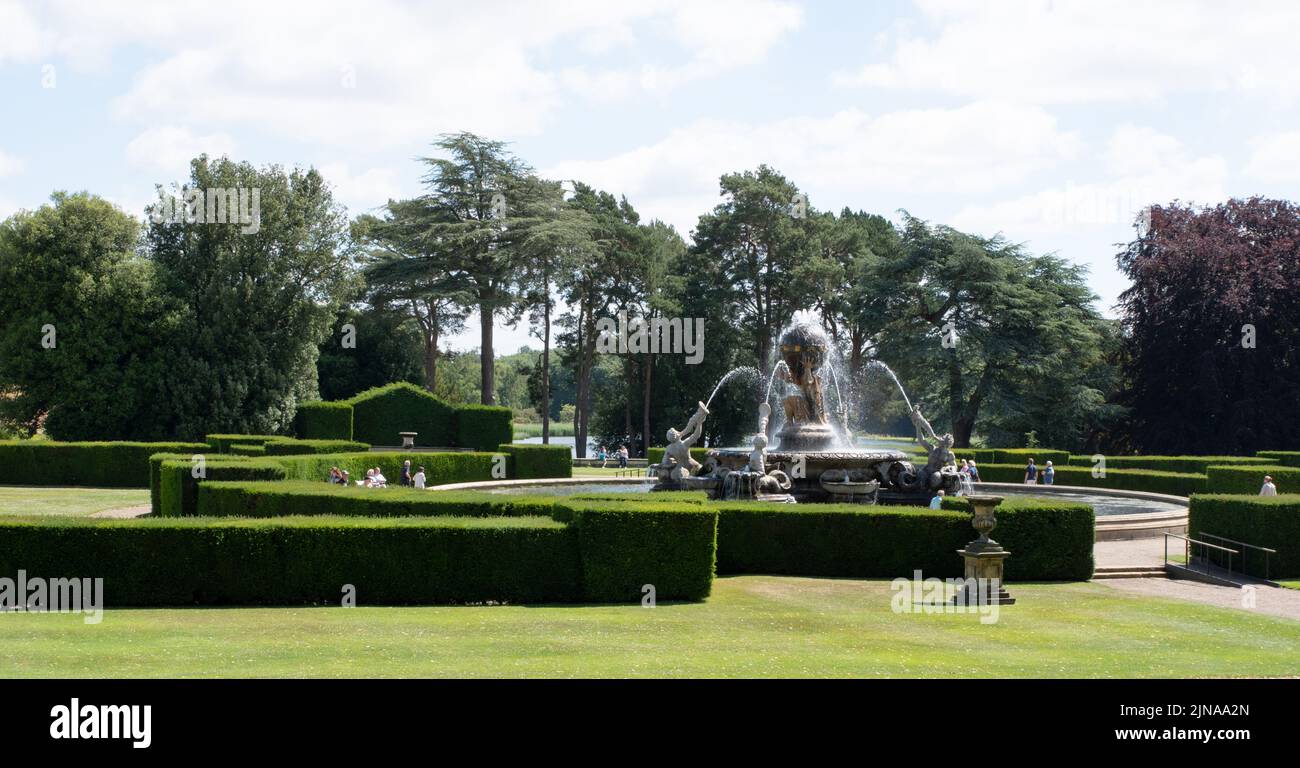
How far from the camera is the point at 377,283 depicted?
59188 millimetres

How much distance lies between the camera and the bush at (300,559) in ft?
50.5

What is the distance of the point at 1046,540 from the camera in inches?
757

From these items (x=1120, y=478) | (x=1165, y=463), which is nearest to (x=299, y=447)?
(x=1120, y=478)

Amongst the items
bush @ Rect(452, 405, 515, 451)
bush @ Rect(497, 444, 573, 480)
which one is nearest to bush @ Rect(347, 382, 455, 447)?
A: bush @ Rect(452, 405, 515, 451)

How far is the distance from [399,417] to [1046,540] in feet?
133

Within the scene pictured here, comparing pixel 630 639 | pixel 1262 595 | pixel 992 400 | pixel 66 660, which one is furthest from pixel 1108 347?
pixel 66 660

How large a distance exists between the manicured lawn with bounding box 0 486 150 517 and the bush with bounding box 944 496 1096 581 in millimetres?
23217

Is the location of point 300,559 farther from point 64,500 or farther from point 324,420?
point 324,420

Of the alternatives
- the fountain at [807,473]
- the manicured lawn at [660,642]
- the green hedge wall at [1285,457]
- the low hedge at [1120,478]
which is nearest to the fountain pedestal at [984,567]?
the manicured lawn at [660,642]

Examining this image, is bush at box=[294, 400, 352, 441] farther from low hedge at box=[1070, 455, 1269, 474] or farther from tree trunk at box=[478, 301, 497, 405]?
low hedge at box=[1070, 455, 1269, 474]

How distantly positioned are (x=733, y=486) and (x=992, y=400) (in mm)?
35385

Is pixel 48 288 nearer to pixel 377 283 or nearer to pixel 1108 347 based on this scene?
pixel 377 283

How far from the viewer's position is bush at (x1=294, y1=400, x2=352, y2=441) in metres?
51.9

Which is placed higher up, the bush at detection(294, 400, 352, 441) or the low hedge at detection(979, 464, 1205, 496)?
the bush at detection(294, 400, 352, 441)
